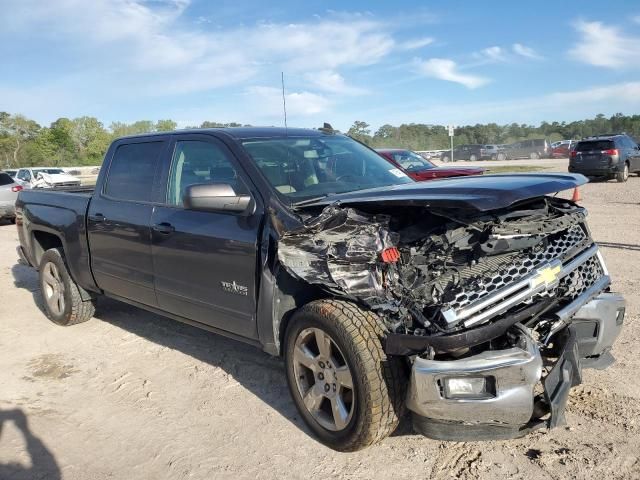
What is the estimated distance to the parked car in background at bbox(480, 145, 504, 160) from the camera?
47.1 m

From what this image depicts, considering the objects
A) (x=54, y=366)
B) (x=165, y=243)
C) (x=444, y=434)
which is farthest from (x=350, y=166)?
(x=54, y=366)

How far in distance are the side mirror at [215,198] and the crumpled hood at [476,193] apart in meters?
0.47

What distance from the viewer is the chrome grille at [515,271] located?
2.83 meters

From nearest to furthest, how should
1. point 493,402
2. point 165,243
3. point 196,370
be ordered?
point 493,402 → point 165,243 → point 196,370

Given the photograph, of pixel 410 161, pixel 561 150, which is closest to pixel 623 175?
pixel 410 161

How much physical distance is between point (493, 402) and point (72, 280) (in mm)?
4539

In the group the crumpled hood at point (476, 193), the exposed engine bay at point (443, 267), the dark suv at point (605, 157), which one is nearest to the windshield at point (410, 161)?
the dark suv at point (605, 157)

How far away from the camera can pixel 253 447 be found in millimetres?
3301

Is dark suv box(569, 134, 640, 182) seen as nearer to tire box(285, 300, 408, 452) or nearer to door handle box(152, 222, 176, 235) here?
door handle box(152, 222, 176, 235)

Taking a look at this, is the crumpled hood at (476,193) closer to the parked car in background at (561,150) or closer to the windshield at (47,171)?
A: the windshield at (47,171)

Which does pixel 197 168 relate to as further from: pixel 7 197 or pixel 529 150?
pixel 529 150

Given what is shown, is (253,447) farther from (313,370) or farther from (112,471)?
(112,471)

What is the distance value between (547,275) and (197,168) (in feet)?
8.49

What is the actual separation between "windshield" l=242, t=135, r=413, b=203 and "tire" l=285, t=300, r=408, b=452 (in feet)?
2.95
